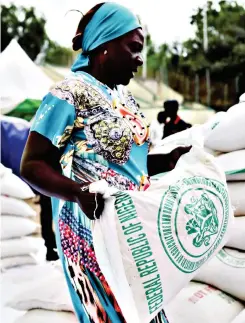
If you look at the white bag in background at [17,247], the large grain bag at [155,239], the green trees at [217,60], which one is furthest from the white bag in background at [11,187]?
the green trees at [217,60]

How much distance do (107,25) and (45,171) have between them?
1.20 ft

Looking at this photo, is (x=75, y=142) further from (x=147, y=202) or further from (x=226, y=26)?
(x=226, y=26)

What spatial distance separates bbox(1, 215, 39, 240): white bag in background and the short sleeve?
207 cm

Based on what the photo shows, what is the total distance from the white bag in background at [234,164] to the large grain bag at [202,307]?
1.32 ft

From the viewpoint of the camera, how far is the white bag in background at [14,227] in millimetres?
3193

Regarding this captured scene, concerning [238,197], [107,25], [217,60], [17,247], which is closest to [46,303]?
[238,197]

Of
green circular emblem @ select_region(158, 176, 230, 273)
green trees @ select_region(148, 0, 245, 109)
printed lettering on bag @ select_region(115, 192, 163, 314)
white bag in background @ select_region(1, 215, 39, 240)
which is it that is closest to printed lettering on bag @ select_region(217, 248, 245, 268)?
green circular emblem @ select_region(158, 176, 230, 273)

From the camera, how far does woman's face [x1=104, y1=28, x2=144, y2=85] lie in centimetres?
128

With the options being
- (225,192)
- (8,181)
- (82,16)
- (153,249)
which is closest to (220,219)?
(225,192)

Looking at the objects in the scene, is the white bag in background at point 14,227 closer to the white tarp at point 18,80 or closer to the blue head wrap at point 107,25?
the white tarp at point 18,80

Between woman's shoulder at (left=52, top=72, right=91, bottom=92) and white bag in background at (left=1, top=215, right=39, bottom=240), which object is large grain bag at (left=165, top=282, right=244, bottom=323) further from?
white bag in background at (left=1, top=215, right=39, bottom=240)

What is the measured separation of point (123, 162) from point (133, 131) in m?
0.08

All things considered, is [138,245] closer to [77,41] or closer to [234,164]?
[77,41]

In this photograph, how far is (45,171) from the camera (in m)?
1.19
